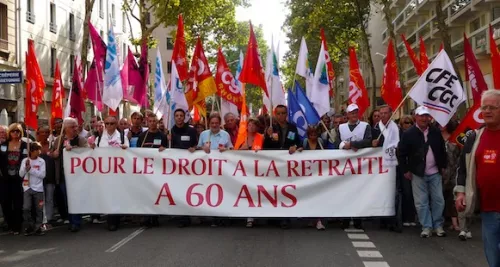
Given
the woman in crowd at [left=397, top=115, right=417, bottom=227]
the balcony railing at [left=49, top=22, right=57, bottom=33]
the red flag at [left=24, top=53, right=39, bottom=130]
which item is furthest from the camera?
the balcony railing at [left=49, top=22, right=57, bottom=33]

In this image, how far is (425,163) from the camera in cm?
891

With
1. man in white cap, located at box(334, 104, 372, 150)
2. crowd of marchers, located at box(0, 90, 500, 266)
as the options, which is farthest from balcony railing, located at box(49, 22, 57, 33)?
man in white cap, located at box(334, 104, 372, 150)

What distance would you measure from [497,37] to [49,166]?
24.3m

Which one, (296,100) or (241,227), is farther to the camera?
(296,100)

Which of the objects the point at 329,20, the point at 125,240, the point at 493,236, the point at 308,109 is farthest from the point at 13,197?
the point at 329,20

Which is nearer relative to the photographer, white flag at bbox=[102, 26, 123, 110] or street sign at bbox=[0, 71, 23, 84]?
white flag at bbox=[102, 26, 123, 110]

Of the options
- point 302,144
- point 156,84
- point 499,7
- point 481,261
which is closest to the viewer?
point 481,261

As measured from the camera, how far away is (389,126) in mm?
9734

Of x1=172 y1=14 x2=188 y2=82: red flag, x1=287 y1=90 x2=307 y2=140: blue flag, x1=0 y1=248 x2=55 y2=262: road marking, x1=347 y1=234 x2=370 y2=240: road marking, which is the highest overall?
x1=172 y1=14 x2=188 y2=82: red flag

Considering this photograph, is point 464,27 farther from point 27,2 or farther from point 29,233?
point 29,233

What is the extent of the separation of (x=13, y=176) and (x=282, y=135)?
406 centimetres

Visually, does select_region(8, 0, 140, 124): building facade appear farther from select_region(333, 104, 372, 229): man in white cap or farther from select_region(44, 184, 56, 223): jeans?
select_region(333, 104, 372, 229): man in white cap

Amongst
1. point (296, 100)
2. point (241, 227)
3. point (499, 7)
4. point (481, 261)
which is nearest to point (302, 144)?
point (296, 100)

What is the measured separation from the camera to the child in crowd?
30.5 ft
